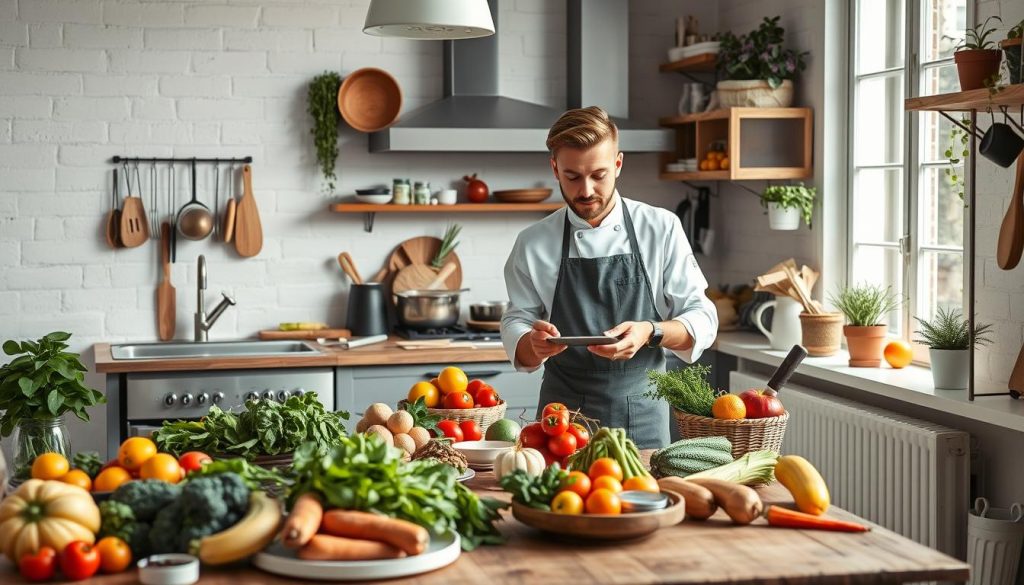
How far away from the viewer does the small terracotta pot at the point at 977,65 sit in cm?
358

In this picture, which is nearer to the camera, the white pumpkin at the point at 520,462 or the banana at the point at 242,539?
the banana at the point at 242,539

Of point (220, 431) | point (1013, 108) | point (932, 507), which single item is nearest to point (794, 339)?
point (932, 507)

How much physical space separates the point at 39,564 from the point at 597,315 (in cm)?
199

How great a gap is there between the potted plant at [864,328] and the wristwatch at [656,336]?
1.37 metres

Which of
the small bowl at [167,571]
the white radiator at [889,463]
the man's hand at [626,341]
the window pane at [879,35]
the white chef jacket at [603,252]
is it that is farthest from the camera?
the window pane at [879,35]

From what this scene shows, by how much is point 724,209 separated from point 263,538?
4155 mm

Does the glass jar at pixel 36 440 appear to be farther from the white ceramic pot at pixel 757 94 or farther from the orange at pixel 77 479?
the white ceramic pot at pixel 757 94

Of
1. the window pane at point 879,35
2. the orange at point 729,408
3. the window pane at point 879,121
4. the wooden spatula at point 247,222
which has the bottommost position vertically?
the orange at point 729,408

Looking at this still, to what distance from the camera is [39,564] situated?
205 cm

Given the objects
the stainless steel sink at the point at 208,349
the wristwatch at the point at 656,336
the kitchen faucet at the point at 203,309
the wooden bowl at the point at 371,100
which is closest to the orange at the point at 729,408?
the wristwatch at the point at 656,336

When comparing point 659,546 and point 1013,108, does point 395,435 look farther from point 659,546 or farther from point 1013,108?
point 1013,108

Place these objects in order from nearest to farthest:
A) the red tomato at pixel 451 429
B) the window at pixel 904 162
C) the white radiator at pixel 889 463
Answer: the red tomato at pixel 451 429
the white radiator at pixel 889 463
the window at pixel 904 162

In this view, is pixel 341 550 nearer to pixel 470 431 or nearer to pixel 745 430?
pixel 470 431

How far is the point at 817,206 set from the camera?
16.6 ft
